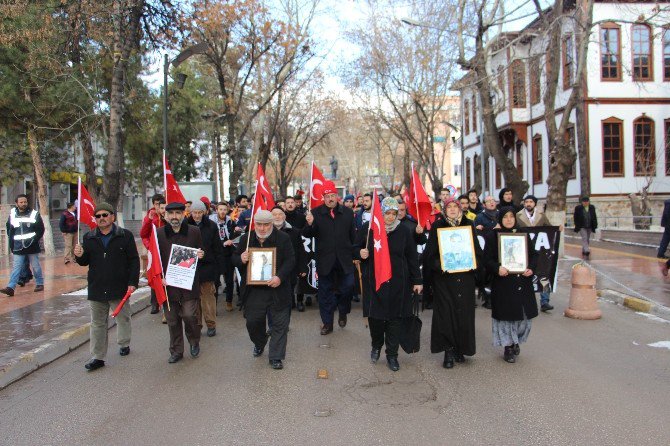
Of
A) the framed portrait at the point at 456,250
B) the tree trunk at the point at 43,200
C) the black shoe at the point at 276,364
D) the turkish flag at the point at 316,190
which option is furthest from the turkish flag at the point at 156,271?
the tree trunk at the point at 43,200

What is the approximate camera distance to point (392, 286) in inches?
249

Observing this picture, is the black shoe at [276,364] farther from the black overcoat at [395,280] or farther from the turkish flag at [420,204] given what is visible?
the turkish flag at [420,204]

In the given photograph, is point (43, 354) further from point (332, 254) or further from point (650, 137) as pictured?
point (650, 137)

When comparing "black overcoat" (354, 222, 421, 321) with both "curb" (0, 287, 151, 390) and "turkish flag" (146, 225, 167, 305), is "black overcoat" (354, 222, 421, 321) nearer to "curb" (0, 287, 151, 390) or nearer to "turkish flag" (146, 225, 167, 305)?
"turkish flag" (146, 225, 167, 305)

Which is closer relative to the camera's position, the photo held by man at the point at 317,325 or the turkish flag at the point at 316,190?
the photo held by man at the point at 317,325

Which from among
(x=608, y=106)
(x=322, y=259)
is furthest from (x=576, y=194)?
(x=322, y=259)

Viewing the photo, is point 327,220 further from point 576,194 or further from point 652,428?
point 576,194

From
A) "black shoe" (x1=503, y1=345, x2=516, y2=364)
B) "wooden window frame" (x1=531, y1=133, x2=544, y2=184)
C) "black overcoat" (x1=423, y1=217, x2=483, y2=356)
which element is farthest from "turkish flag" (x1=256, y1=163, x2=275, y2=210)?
"wooden window frame" (x1=531, y1=133, x2=544, y2=184)

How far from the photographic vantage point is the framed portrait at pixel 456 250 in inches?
246

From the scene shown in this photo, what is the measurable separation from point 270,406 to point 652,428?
301 centimetres

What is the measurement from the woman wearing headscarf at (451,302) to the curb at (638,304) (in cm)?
439

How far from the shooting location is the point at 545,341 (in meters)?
7.60

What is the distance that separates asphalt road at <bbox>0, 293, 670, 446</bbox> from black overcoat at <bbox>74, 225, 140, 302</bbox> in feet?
2.82

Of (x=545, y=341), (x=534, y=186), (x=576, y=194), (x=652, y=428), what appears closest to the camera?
(x=652, y=428)
